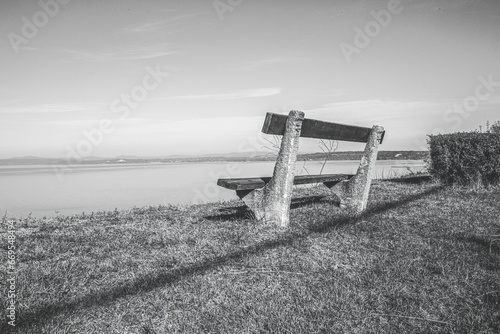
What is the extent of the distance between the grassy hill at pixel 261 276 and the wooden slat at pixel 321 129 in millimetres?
1260

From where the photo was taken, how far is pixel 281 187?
4625 millimetres

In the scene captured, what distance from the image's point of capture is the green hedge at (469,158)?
9.33 m

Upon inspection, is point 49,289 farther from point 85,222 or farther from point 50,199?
point 50,199

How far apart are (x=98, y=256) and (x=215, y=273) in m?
1.39

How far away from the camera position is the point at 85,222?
566cm

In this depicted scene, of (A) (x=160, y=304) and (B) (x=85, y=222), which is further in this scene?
(B) (x=85, y=222)

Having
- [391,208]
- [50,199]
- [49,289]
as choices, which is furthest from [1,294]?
[50,199]

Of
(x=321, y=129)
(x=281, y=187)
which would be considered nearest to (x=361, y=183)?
(x=321, y=129)

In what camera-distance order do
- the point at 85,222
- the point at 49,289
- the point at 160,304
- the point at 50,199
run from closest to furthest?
the point at 160,304 → the point at 49,289 → the point at 85,222 → the point at 50,199

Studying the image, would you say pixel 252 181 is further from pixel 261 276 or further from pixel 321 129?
pixel 261 276

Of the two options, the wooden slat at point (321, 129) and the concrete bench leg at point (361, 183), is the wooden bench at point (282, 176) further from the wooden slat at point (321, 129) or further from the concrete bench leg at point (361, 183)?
the concrete bench leg at point (361, 183)

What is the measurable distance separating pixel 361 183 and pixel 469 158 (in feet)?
17.8
